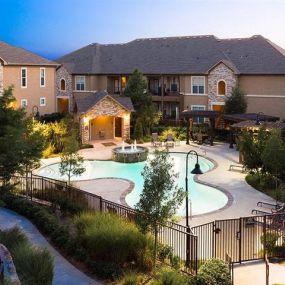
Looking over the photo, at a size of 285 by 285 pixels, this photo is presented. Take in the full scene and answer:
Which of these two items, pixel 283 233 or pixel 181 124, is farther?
pixel 181 124

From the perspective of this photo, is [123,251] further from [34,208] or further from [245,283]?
[34,208]

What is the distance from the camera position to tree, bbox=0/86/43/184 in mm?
15664

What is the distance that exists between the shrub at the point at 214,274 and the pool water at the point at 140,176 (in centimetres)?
835

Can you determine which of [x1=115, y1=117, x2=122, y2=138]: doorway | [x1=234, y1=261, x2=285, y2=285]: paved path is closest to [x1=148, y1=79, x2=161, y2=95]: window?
[x1=115, y1=117, x2=122, y2=138]: doorway

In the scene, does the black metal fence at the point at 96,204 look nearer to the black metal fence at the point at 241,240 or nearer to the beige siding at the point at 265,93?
the black metal fence at the point at 241,240

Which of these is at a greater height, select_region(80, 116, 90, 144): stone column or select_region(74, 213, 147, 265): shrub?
select_region(80, 116, 90, 144): stone column

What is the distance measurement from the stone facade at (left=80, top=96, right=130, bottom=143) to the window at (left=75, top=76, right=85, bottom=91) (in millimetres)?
11218

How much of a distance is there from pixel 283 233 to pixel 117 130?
28.1 metres

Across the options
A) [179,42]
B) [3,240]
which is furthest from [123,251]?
[179,42]

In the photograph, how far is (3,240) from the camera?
13.1 metres

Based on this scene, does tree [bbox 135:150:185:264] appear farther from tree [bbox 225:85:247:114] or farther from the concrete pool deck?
tree [bbox 225:85:247:114]

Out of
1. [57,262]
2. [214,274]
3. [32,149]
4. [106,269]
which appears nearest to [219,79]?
[32,149]

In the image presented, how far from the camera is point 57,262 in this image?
14.3 m

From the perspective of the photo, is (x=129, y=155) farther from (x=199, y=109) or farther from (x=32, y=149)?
(x=32, y=149)
